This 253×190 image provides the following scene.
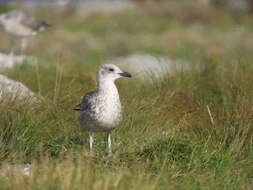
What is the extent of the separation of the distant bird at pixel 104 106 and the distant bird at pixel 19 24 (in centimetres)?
651

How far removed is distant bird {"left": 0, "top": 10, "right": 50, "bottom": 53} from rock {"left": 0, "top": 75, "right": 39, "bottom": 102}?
4.71 m

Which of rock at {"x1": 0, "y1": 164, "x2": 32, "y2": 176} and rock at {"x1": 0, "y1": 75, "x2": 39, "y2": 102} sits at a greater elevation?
rock at {"x1": 0, "y1": 75, "x2": 39, "y2": 102}

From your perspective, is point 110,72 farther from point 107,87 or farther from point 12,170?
point 12,170

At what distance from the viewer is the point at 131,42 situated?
747 inches

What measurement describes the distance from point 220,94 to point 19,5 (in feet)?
75.0

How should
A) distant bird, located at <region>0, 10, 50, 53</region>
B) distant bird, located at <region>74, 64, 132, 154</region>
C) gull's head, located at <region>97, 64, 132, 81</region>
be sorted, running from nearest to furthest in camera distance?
distant bird, located at <region>74, 64, 132, 154</region>
gull's head, located at <region>97, 64, 132, 81</region>
distant bird, located at <region>0, 10, 50, 53</region>

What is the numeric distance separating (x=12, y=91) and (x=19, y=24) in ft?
18.7

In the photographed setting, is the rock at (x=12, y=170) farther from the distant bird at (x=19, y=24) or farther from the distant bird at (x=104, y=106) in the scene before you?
the distant bird at (x=19, y=24)

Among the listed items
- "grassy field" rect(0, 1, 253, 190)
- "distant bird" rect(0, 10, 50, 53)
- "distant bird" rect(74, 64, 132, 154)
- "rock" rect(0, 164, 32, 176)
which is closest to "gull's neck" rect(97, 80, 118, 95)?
"distant bird" rect(74, 64, 132, 154)

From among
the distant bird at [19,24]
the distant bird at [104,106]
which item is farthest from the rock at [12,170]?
the distant bird at [19,24]

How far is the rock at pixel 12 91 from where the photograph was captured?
235 inches

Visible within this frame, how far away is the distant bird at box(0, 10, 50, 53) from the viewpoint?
11508mm

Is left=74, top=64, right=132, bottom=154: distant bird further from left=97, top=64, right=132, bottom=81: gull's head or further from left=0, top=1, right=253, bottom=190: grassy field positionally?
left=0, top=1, right=253, bottom=190: grassy field

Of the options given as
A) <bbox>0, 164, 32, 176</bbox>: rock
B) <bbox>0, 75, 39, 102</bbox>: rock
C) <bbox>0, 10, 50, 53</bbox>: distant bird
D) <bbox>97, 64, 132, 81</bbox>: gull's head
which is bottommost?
<bbox>0, 164, 32, 176</bbox>: rock
